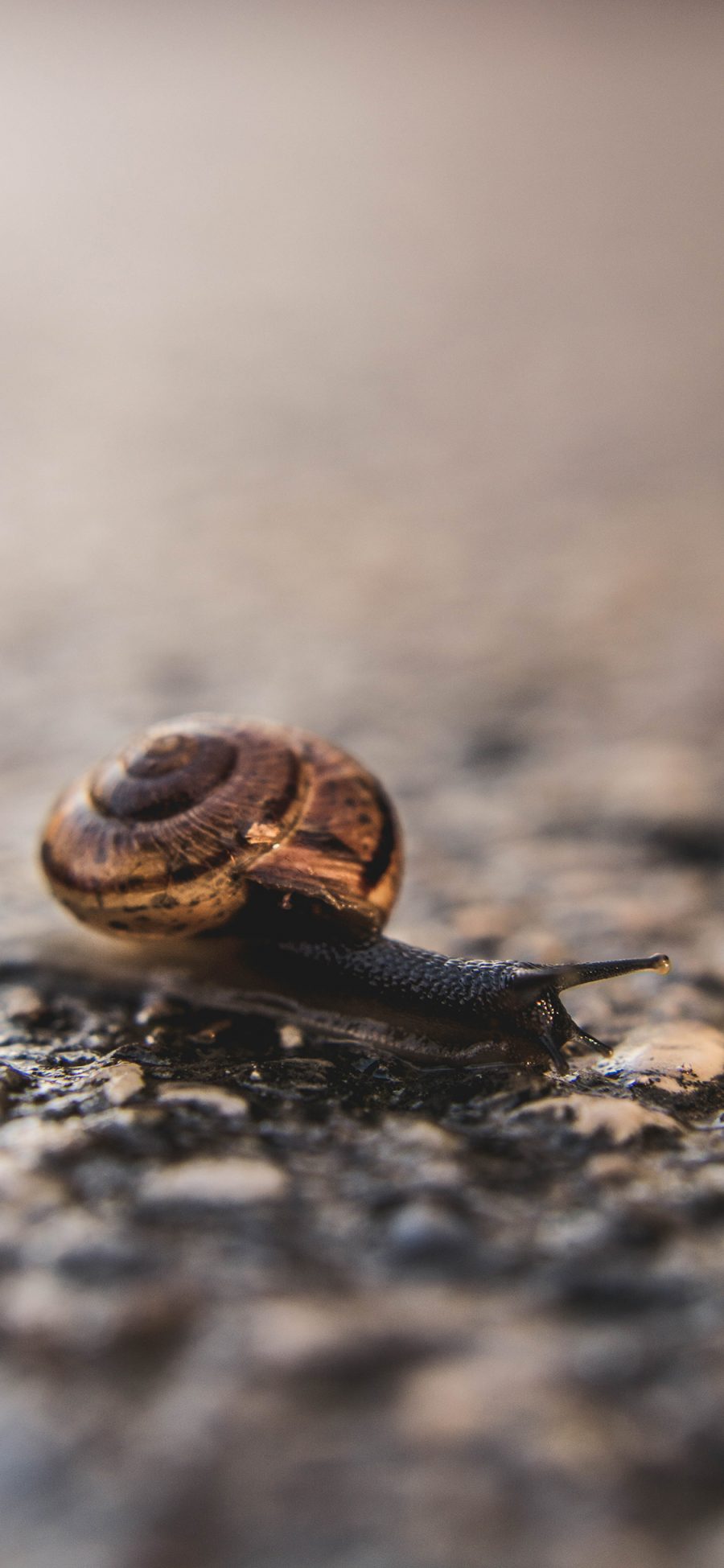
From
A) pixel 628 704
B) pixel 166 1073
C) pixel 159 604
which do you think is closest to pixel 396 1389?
pixel 166 1073

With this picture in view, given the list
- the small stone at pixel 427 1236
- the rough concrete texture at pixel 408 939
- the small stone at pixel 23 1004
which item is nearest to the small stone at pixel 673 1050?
the rough concrete texture at pixel 408 939

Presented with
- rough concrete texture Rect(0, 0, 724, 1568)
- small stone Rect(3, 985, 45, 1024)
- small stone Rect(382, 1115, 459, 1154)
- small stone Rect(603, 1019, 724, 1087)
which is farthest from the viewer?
small stone Rect(3, 985, 45, 1024)

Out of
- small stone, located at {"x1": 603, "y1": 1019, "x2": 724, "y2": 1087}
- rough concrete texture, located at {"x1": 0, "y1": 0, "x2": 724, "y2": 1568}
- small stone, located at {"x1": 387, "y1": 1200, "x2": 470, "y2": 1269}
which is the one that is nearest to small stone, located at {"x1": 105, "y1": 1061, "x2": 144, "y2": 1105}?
rough concrete texture, located at {"x1": 0, "y1": 0, "x2": 724, "y2": 1568}

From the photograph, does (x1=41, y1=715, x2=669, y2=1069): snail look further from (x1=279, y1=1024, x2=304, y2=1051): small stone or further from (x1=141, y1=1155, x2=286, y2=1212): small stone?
(x1=141, y1=1155, x2=286, y2=1212): small stone

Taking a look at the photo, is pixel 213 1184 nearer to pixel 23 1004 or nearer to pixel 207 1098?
pixel 207 1098

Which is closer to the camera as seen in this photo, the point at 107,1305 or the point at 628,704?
the point at 107,1305

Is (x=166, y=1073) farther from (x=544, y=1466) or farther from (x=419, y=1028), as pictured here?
(x=544, y=1466)

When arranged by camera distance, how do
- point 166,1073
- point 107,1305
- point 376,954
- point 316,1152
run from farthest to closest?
point 376,954
point 166,1073
point 316,1152
point 107,1305
